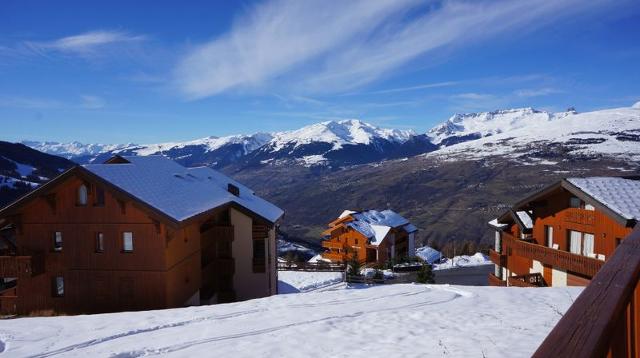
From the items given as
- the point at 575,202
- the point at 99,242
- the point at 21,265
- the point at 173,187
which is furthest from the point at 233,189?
the point at 575,202

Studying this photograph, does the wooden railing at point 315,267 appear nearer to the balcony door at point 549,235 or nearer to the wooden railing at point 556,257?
the wooden railing at point 556,257

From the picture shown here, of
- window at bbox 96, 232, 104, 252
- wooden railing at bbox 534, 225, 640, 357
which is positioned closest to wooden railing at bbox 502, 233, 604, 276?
wooden railing at bbox 534, 225, 640, 357

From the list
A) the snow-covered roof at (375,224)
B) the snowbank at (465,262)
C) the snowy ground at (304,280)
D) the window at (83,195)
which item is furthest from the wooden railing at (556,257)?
the snow-covered roof at (375,224)

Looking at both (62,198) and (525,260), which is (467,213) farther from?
(62,198)

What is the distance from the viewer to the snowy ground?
113 ft

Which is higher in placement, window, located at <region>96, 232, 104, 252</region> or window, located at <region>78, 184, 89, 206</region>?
window, located at <region>78, 184, 89, 206</region>

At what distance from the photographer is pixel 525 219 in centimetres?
2742

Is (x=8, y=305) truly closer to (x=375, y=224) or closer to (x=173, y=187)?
(x=173, y=187)

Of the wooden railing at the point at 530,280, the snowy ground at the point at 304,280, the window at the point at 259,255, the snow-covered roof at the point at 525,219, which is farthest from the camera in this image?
the snowy ground at the point at 304,280

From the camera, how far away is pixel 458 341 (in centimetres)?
1027

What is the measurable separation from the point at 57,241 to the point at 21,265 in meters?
1.73

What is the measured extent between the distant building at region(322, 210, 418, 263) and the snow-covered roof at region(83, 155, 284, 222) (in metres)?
32.0

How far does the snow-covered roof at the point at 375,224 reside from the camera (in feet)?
205

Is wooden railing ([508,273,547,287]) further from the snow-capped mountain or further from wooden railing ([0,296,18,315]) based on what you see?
the snow-capped mountain
